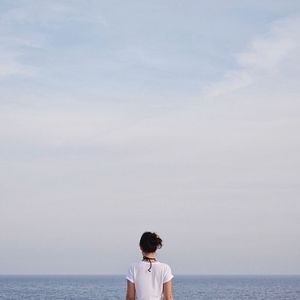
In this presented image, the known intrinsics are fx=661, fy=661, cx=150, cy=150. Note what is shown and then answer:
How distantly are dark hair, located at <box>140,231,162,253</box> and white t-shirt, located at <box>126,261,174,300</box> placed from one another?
253 mm

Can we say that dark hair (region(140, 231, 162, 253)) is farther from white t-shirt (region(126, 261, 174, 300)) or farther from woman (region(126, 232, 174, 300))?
white t-shirt (region(126, 261, 174, 300))

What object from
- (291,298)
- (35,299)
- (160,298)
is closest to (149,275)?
(160,298)

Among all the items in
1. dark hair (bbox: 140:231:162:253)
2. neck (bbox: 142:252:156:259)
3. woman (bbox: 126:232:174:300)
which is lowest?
woman (bbox: 126:232:174:300)

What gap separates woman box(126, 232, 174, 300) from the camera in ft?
23.4

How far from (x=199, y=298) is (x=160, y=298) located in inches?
3731

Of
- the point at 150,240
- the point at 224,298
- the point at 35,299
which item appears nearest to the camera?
the point at 150,240

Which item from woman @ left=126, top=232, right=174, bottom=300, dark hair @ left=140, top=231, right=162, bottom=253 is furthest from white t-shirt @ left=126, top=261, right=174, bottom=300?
dark hair @ left=140, top=231, right=162, bottom=253

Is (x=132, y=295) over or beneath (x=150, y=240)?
beneath

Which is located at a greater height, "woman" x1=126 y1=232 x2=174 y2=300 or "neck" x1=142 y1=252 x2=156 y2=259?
"neck" x1=142 y1=252 x2=156 y2=259

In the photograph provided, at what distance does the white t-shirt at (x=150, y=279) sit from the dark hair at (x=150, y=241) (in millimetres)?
253

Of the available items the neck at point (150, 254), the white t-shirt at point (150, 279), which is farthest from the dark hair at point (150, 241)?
the white t-shirt at point (150, 279)

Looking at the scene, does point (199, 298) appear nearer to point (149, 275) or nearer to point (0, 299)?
point (0, 299)

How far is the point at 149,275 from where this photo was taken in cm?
717

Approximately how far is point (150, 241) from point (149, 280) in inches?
19.6
